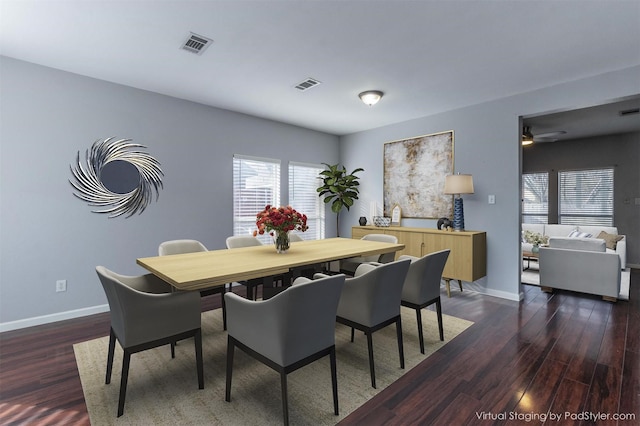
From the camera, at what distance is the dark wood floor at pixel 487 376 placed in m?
1.85

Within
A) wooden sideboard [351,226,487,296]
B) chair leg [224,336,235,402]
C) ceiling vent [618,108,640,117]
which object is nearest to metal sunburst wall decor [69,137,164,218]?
chair leg [224,336,235,402]

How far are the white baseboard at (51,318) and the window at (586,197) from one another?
348 inches

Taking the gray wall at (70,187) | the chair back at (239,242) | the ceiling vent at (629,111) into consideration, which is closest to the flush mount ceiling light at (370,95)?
the gray wall at (70,187)

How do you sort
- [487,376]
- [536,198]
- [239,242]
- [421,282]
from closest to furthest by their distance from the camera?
[487,376], [421,282], [239,242], [536,198]

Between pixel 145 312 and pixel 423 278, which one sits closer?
pixel 145 312

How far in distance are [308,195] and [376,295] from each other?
158 inches

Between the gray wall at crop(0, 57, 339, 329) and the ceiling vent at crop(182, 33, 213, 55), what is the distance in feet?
4.77

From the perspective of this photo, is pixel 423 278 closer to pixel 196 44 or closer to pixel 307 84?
pixel 307 84

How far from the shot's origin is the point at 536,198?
24.3 ft

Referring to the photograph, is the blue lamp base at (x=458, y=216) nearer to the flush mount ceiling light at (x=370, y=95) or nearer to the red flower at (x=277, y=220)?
A: the flush mount ceiling light at (x=370, y=95)

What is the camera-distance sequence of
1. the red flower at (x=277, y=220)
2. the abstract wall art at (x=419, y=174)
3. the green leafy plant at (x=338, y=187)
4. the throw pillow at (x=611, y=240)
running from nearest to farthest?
the red flower at (x=277, y=220), the abstract wall art at (x=419, y=174), the throw pillow at (x=611, y=240), the green leafy plant at (x=338, y=187)

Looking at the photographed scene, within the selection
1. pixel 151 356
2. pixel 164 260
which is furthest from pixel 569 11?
pixel 151 356

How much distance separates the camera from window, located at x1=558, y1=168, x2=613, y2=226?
21.3ft

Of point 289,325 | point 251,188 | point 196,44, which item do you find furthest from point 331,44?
point 251,188
